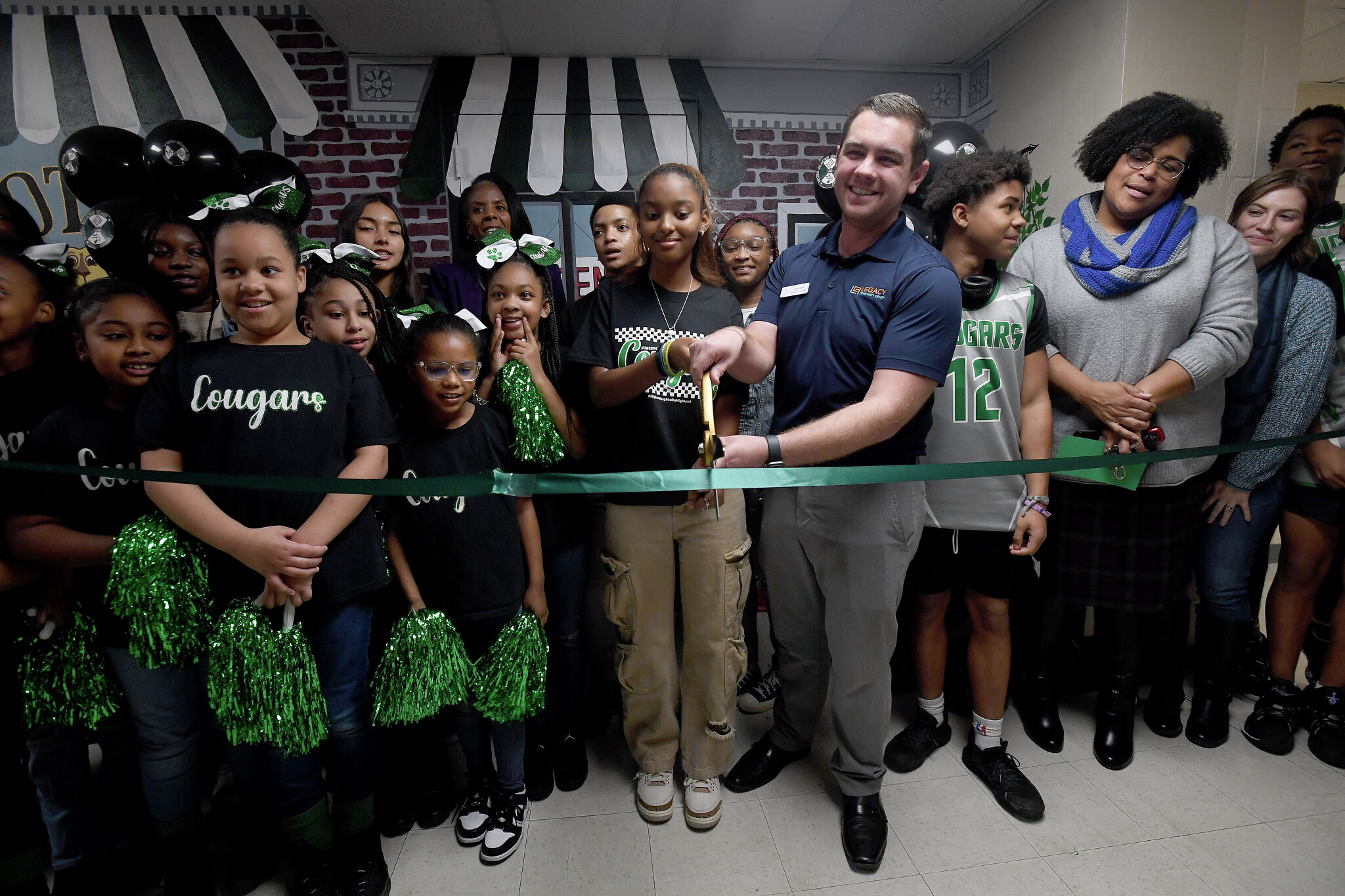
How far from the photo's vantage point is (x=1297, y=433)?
1890mm

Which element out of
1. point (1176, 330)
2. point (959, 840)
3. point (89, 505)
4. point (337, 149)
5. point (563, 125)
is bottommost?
point (959, 840)

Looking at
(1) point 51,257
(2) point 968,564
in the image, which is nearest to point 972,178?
(2) point 968,564

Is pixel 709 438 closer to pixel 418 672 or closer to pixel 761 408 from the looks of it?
pixel 418 672

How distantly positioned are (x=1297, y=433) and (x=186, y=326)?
10.5 ft

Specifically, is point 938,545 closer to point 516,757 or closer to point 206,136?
point 516,757

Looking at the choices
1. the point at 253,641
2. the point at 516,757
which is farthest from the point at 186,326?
the point at 516,757

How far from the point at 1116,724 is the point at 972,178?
5.59ft

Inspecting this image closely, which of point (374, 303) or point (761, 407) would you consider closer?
point (374, 303)

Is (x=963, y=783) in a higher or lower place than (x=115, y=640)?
lower

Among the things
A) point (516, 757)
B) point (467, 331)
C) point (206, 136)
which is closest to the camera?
point (467, 331)

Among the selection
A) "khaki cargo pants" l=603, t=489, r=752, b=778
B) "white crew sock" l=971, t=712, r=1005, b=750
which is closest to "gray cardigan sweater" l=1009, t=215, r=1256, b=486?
"white crew sock" l=971, t=712, r=1005, b=750

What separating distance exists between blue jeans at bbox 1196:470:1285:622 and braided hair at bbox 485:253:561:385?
209cm

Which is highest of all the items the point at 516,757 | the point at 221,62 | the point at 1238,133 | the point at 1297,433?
the point at 221,62

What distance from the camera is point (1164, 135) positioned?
1671mm
